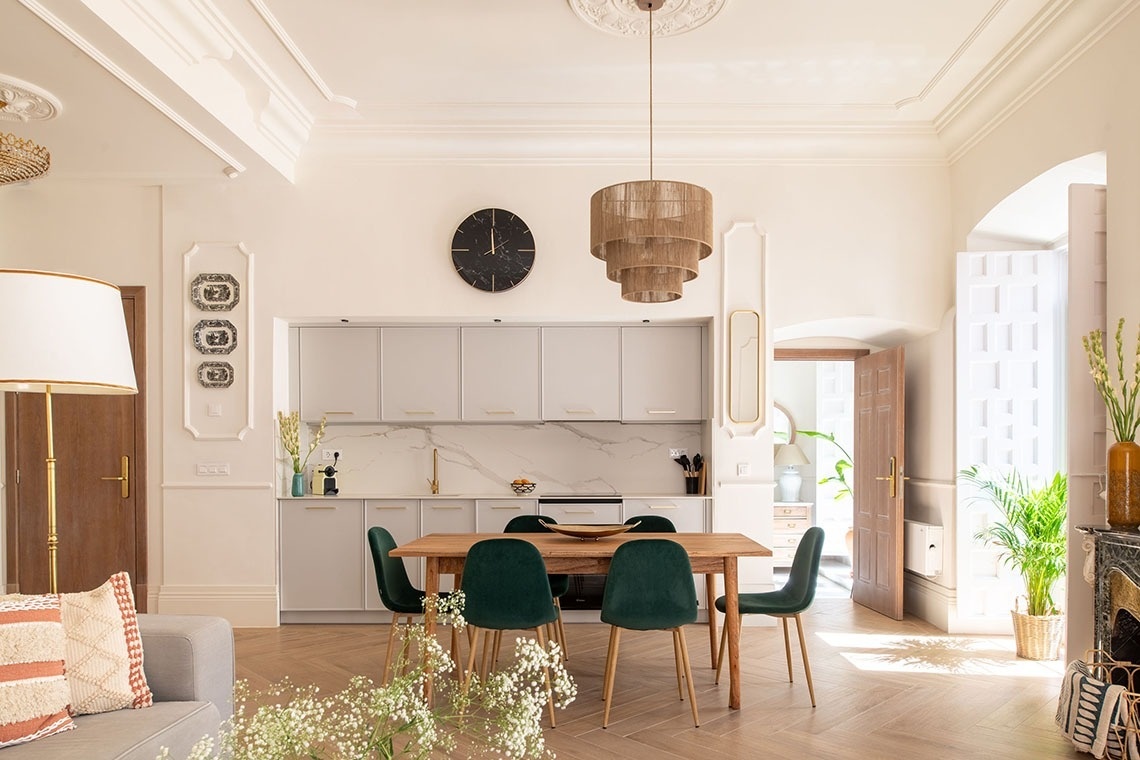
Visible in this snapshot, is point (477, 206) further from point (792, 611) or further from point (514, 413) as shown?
point (792, 611)

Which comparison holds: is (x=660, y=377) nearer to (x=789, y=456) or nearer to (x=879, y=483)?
(x=879, y=483)

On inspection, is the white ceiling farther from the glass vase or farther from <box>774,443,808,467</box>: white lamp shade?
<box>774,443,808,467</box>: white lamp shade

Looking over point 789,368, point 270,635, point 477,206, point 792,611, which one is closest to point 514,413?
point 477,206

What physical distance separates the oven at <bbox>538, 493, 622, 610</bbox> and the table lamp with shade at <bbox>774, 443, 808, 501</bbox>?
4063 mm

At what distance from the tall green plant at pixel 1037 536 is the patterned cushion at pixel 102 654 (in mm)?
4657

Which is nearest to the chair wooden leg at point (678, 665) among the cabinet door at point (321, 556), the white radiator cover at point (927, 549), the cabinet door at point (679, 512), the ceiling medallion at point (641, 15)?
the cabinet door at point (679, 512)

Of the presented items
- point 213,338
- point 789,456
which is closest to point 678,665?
point 213,338

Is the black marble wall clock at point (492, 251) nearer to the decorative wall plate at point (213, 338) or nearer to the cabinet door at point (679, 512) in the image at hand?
the decorative wall plate at point (213, 338)

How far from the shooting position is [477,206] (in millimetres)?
5945

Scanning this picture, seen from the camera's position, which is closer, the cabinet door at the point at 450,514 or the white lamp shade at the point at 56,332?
the white lamp shade at the point at 56,332

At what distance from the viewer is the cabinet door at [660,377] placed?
19.8 feet

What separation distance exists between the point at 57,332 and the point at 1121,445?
399cm

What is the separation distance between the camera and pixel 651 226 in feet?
11.6

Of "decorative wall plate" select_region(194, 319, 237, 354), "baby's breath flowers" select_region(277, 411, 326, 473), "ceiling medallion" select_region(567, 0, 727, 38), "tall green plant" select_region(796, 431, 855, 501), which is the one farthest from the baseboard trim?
"tall green plant" select_region(796, 431, 855, 501)
